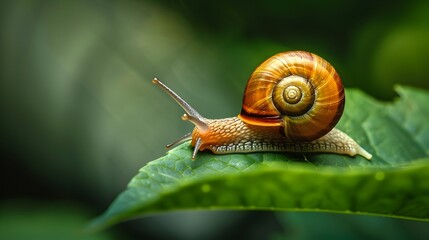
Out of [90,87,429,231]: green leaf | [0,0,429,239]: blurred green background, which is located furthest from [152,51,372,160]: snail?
[0,0,429,239]: blurred green background

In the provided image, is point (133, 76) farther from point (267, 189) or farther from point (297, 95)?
point (267, 189)

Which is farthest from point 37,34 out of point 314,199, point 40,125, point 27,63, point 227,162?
point 314,199

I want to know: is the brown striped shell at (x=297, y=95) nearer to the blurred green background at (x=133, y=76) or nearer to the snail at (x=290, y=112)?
the snail at (x=290, y=112)

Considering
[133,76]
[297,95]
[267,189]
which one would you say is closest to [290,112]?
[297,95]

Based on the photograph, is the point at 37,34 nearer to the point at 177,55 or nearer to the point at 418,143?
the point at 177,55

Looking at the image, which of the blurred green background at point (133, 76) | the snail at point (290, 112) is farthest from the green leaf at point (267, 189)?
the blurred green background at point (133, 76)

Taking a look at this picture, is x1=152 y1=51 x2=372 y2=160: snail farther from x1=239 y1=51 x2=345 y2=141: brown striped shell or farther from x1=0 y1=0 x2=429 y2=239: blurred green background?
x1=0 y1=0 x2=429 y2=239: blurred green background
